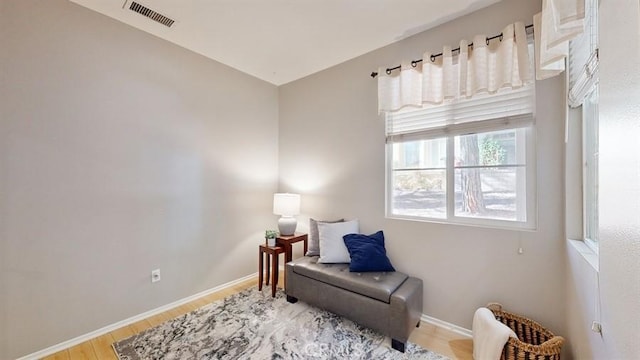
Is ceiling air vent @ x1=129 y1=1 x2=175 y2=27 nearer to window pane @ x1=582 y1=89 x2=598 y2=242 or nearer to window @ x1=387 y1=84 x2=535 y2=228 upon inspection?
window @ x1=387 y1=84 x2=535 y2=228

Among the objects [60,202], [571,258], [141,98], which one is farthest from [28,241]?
[571,258]

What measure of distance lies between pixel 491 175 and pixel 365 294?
4.69 ft

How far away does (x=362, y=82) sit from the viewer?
2.80 m

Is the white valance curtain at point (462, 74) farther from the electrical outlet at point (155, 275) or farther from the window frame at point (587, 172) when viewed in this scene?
the electrical outlet at point (155, 275)

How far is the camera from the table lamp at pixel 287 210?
3027 mm

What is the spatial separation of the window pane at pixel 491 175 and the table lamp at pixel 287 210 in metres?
1.75

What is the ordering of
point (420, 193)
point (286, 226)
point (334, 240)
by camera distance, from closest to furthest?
1. point (420, 193)
2. point (334, 240)
3. point (286, 226)

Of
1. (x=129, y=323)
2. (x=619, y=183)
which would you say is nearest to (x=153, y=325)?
(x=129, y=323)

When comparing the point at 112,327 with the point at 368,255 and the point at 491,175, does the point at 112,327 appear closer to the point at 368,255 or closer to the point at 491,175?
the point at 368,255

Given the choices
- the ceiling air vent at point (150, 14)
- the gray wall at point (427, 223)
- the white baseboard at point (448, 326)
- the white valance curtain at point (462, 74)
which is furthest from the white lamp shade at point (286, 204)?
the ceiling air vent at point (150, 14)

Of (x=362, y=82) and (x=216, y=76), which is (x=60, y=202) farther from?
(x=362, y=82)

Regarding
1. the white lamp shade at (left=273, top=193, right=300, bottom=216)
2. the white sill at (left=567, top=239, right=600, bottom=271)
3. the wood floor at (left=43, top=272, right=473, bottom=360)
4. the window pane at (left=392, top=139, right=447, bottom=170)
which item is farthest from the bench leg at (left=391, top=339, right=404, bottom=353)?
the white lamp shade at (left=273, top=193, right=300, bottom=216)

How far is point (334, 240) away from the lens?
2.61 m

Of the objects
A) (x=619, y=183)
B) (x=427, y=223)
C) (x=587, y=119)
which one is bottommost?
(x=427, y=223)
